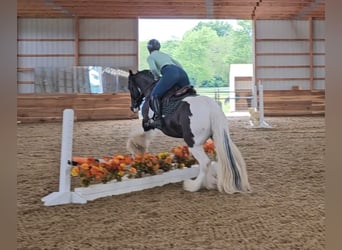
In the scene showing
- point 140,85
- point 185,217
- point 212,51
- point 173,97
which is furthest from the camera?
point 212,51

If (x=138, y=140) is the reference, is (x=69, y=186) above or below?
below

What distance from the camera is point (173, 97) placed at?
4.03 meters

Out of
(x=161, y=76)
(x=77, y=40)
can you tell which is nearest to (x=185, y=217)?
(x=161, y=76)

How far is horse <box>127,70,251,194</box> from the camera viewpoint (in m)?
3.53

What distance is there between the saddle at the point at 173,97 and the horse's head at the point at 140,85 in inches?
17.7

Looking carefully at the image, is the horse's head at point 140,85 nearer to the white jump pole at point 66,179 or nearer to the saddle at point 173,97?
the saddle at point 173,97

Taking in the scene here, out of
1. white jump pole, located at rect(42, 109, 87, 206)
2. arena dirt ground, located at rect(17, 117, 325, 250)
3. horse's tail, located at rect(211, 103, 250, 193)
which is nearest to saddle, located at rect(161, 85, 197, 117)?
horse's tail, located at rect(211, 103, 250, 193)

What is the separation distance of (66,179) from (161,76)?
1346 mm

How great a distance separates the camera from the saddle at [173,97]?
398cm

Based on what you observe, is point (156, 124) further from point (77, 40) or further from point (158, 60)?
point (77, 40)

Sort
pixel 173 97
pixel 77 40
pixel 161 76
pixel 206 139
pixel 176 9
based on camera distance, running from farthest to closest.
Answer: pixel 77 40
pixel 176 9
pixel 161 76
pixel 173 97
pixel 206 139

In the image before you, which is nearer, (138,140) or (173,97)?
(173,97)

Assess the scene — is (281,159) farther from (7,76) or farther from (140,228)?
(7,76)

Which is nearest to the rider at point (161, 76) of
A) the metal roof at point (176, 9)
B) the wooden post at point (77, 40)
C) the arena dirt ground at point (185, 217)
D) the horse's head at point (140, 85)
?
the horse's head at point (140, 85)
